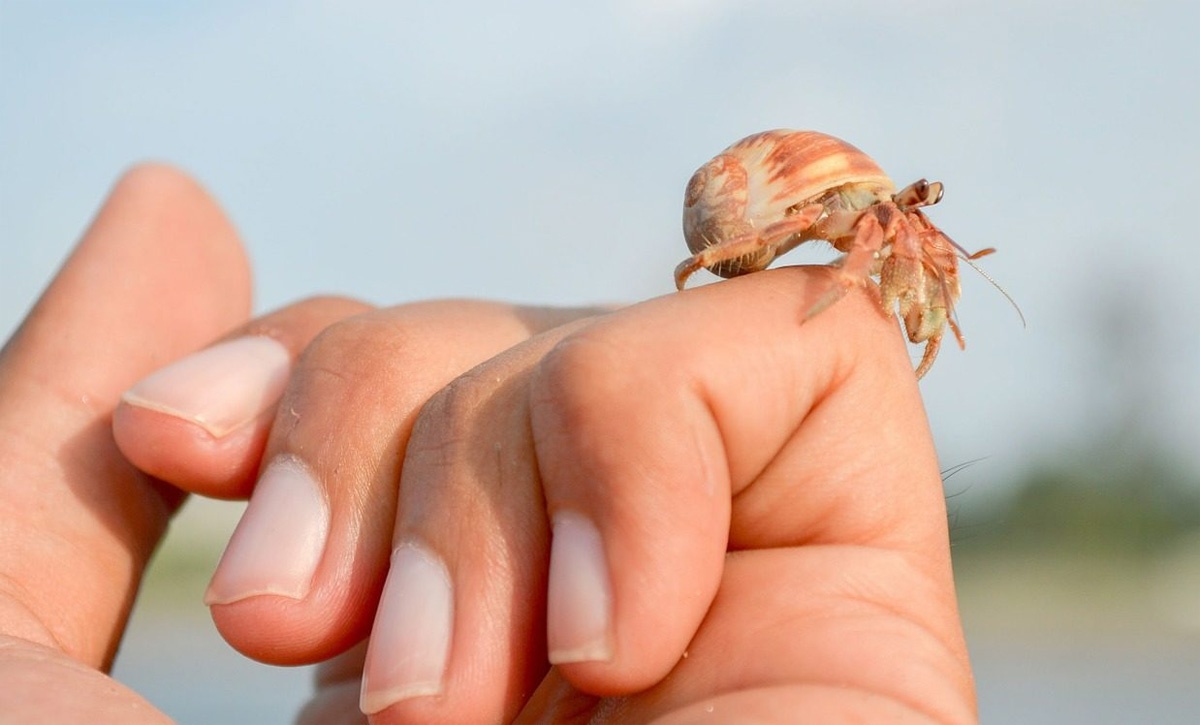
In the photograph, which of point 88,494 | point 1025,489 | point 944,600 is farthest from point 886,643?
point 1025,489

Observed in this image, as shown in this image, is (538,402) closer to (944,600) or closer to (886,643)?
(886,643)

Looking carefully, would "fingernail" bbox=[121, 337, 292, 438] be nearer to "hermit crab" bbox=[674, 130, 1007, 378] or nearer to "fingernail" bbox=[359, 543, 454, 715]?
"fingernail" bbox=[359, 543, 454, 715]

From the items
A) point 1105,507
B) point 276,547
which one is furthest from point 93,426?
point 1105,507

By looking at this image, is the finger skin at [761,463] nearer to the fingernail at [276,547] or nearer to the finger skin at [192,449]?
the fingernail at [276,547]

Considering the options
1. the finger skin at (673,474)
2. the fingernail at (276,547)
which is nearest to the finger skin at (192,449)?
the fingernail at (276,547)

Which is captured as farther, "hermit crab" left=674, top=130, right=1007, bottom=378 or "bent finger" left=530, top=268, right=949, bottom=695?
"hermit crab" left=674, top=130, right=1007, bottom=378

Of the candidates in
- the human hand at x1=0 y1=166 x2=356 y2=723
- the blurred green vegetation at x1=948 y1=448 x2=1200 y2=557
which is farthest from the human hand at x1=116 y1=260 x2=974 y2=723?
the blurred green vegetation at x1=948 y1=448 x2=1200 y2=557

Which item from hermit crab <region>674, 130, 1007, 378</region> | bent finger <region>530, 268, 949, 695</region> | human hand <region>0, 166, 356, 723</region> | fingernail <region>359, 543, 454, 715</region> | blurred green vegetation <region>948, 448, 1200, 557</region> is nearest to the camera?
bent finger <region>530, 268, 949, 695</region>

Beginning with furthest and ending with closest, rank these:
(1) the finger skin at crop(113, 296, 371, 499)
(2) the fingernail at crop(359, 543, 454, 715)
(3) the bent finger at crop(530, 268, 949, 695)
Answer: (1) the finger skin at crop(113, 296, 371, 499), (2) the fingernail at crop(359, 543, 454, 715), (3) the bent finger at crop(530, 268, 949, 695)
